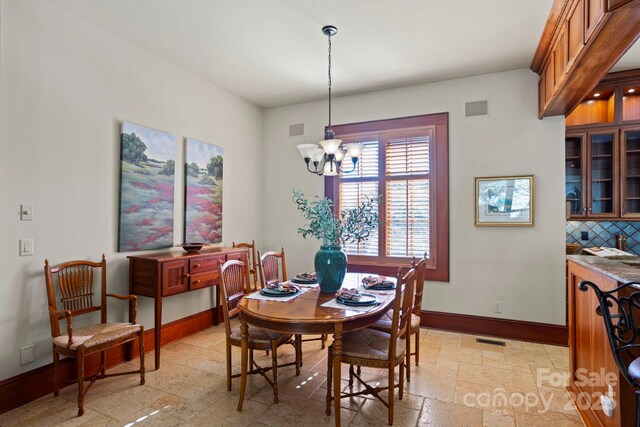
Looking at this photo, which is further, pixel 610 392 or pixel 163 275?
pixel 163 275

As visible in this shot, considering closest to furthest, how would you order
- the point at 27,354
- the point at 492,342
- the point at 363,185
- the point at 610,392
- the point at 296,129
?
1. the point at 610,392
2. the point at 27,354
3. the point at 492,342
4. the point at 363,185
5. the point at 296,129

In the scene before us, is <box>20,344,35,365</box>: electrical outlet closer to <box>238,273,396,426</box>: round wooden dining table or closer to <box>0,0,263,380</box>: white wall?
<box>0,0,263,380</box>: white wall

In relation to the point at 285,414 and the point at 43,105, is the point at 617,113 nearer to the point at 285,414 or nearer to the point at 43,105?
the point at 285,414

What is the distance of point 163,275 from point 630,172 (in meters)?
5.14

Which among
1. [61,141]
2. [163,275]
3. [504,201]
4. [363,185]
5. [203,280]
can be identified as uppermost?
[61,141]

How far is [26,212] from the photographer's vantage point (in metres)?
2.66

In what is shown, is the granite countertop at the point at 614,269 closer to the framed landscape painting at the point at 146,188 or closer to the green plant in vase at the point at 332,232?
the green plant in vase at the point at 332,232

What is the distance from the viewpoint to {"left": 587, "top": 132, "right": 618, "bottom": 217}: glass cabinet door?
4008 mm

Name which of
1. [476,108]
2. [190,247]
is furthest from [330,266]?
[476,108]

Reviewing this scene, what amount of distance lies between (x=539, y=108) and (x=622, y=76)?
3.19 feet

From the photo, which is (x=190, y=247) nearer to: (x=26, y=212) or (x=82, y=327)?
(x=82, y=327)

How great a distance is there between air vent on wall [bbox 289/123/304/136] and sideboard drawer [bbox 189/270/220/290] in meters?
2.43

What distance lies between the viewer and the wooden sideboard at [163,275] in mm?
3193

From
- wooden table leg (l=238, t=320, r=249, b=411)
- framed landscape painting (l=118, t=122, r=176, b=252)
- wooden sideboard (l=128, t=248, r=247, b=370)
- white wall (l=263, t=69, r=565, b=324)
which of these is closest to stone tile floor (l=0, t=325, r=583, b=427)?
wooden table leg (l=238, t=320, r=249, b=411)
